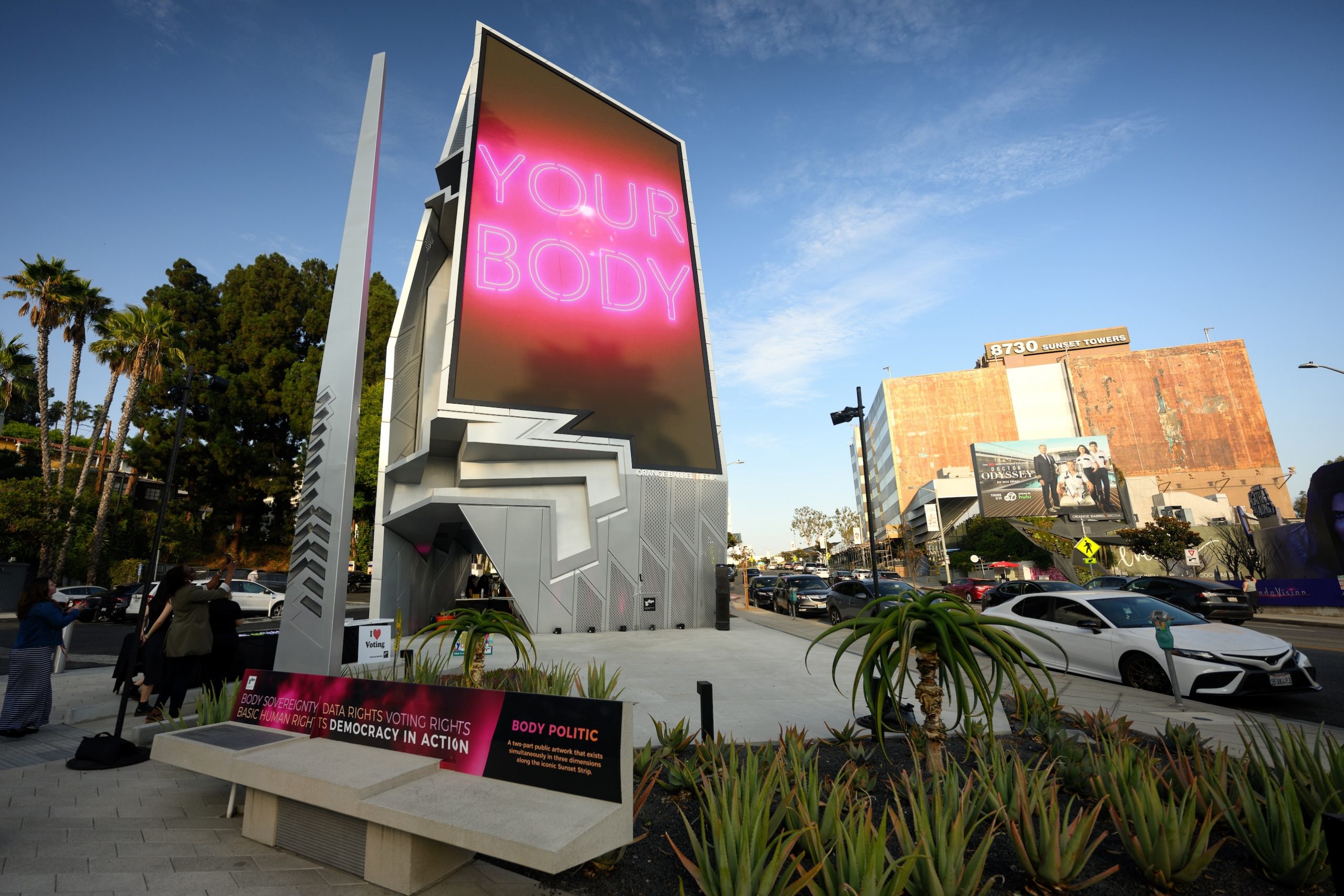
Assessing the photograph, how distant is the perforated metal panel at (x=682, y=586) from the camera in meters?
18.4

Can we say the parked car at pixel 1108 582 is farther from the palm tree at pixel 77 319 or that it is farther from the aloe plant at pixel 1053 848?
the palm tree at pixel 77 319

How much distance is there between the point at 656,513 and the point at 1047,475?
69871 millimetres

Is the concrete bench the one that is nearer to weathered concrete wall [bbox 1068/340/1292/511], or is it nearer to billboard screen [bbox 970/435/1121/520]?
billboard screen [bbox 970/435/1121/520]

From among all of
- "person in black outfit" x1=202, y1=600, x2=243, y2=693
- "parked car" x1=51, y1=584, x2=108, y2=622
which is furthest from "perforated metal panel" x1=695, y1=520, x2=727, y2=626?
"parked car" x1=51, y1=584, x2=108, y2=622

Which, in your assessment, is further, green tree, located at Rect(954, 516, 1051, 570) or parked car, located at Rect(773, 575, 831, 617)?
green tree, located at Rect(954, 516, 1051, 570)

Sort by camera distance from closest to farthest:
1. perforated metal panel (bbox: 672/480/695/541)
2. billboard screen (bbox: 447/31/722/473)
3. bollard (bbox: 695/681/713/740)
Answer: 1. bollard (bbox: 695/681/713/740)
2. billboard screen (bbox: 447/31/722/473)
3. perforated metal panel (bbox: 672/480/695/541)

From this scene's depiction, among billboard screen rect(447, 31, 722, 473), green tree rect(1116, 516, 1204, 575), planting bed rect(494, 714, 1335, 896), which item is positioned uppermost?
billboard screen rect(447, 31, 722, 473)

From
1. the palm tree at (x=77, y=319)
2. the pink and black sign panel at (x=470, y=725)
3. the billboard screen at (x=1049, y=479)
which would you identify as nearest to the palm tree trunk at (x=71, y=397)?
the palm tree at (x=77, y=319)

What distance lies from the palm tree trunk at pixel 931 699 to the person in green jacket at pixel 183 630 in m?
7.81

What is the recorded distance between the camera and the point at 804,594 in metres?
26.0

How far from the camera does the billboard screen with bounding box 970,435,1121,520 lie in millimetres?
70000

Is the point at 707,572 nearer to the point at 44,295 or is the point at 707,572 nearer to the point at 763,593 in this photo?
the point at 763,593

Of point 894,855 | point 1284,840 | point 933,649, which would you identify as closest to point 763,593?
point 933,649

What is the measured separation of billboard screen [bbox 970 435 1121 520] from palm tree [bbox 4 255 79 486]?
7798cm
